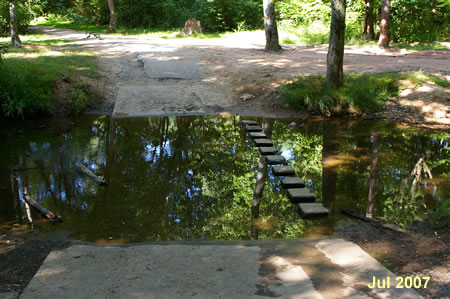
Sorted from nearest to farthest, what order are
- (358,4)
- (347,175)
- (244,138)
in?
(347,175), (244,138), (358,4)

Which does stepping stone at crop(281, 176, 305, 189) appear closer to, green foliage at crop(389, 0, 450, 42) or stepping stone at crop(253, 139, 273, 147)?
stepping stone at crop(253, 139, 273, 147)

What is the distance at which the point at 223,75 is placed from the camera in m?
11.5

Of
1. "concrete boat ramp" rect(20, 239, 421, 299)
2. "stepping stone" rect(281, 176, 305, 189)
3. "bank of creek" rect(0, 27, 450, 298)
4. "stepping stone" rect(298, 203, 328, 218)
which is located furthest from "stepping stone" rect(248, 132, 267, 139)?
"concrete boat ramp" rect(20, 239, 421, 299)

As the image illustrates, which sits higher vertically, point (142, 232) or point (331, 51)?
point (331, 51)

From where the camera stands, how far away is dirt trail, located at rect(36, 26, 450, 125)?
945cm

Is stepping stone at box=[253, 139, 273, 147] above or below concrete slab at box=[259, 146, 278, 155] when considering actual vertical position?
above

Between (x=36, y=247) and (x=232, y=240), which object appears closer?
(x=36, y=247)

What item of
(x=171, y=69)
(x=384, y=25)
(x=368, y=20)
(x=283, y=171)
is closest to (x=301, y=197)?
(x=283, y=171)

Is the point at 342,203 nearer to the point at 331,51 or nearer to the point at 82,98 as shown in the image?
the point at 331,51

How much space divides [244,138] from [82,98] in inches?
162

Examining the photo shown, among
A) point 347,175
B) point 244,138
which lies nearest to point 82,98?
point 244,138

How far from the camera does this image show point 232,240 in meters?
4.05
